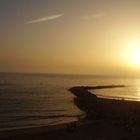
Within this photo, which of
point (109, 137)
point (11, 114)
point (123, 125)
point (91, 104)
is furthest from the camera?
point (91, 104)

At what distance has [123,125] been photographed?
34.4 metres

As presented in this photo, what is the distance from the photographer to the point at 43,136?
30.0 meters

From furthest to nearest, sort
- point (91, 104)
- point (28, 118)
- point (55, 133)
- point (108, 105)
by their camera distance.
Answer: point (91, 104), point (108, 105), point (28, 118), point (55, 133)

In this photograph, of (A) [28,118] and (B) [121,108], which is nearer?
(A) [28,118]

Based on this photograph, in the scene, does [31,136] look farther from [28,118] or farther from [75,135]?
[28,118]

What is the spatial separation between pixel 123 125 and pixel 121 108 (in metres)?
19.8

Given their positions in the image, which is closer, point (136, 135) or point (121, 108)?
point (136, 135)

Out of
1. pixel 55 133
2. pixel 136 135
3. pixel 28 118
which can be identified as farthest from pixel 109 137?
pixel 28 118

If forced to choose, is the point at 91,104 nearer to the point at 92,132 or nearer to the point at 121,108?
the point at 121,108

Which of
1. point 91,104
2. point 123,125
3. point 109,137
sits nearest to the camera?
point 109,137

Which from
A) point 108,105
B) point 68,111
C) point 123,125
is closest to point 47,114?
point 68,111

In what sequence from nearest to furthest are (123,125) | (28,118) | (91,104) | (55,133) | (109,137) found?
1. (109,137)
2. (55,133)
3. (123,125)
4. (28,118)
5. (91,104)

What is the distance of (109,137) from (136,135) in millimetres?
2368

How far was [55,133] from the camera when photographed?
103ft
